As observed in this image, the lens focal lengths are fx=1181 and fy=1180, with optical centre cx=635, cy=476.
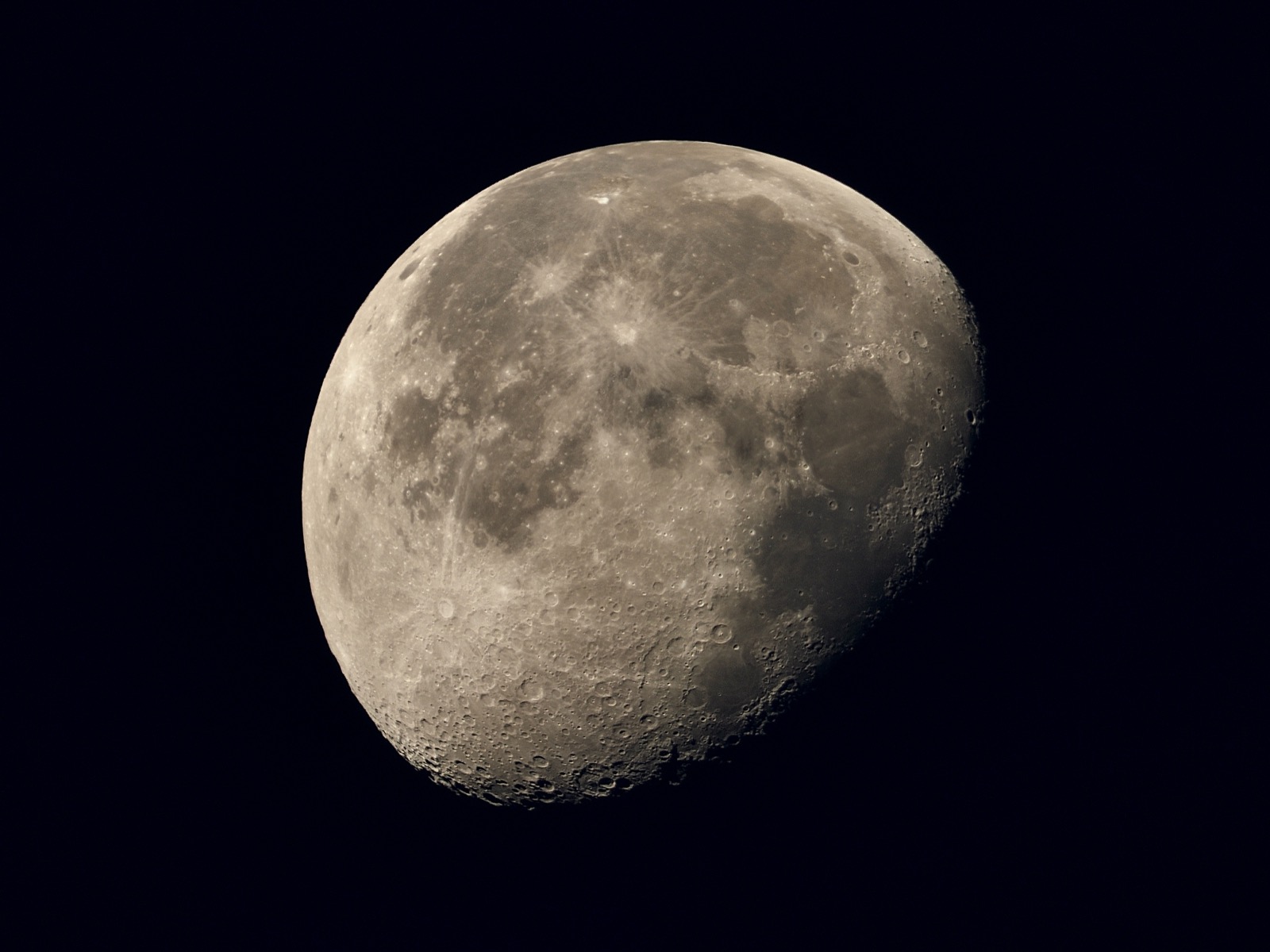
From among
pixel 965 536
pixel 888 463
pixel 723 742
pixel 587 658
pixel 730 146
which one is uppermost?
pixel 730 146

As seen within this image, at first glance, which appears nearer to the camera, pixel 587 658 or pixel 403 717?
pixel 587 658

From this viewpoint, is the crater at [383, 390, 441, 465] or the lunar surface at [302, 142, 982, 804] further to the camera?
the crater at [383, 390, 441, 465]

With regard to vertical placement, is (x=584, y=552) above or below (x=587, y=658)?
above

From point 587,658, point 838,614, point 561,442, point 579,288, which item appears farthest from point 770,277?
point 587,658

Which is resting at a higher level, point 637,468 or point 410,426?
point 410,426

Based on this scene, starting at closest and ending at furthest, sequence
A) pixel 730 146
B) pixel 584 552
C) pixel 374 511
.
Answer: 1. pixel 584 552
2. pixel 374 511
3. pixel 730 146

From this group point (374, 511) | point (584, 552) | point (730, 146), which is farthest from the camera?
point (730, 146)

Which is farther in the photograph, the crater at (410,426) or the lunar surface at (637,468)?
the crater at (410,426)

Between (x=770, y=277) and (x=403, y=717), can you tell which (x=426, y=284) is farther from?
(x=403, y=717)
